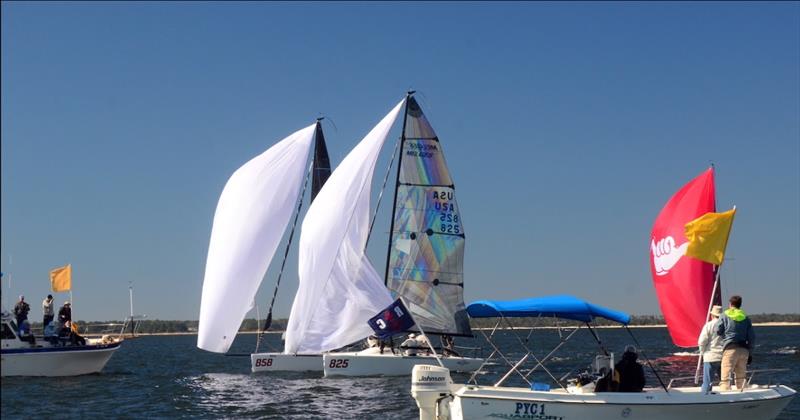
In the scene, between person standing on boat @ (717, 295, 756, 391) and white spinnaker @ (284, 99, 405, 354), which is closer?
person standing on boat @ (717, 295, 756, 391)

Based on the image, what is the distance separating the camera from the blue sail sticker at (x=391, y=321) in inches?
1168

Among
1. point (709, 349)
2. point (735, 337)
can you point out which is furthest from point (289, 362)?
point (735, 337)

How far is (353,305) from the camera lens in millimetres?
33188

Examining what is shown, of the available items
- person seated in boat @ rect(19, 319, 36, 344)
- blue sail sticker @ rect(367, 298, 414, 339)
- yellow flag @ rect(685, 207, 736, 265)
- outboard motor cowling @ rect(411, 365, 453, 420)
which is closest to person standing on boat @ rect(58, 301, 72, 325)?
person seated in boat @ rect(19, 319, 36, 344)

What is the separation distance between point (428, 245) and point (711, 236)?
705 inches

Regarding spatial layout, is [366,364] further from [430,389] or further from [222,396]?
[430,389]

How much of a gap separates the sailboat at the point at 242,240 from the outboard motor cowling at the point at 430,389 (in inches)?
725

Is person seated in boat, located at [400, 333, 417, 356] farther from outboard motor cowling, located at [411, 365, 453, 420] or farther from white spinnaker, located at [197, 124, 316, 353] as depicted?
outboard motor cowling, located at [411, 365, 453, 420]

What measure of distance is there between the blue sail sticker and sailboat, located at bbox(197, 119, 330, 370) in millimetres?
7244

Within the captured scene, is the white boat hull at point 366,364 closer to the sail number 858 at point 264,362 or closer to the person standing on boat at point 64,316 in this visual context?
the sail number 858 at point 264,362

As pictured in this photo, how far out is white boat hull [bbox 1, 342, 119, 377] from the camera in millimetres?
34469

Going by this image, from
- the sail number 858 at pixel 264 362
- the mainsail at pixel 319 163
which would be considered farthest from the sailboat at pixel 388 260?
the mainsail at pixel 319 163

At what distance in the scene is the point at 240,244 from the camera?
35812 millimetres

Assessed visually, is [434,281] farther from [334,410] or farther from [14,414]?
[14,414]
